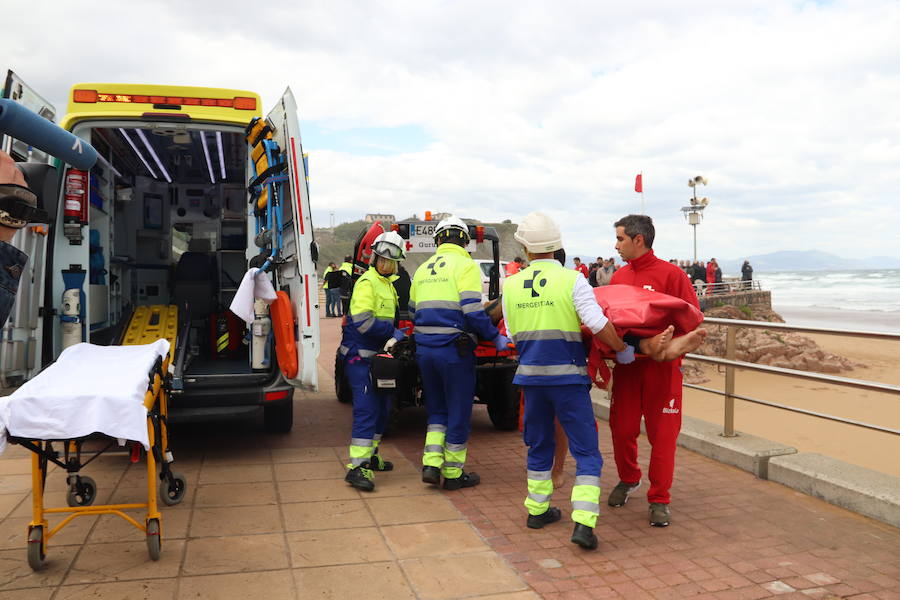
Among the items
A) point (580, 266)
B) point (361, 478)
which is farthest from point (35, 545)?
point (580, 266)

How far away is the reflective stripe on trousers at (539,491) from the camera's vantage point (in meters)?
4.20

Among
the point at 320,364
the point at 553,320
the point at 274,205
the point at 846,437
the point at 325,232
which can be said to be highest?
the point at 325,232

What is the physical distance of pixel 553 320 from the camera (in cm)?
405

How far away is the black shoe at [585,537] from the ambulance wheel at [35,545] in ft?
8.94

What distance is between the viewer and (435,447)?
5.07m

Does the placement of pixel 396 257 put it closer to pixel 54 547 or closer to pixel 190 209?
pixel 54 547

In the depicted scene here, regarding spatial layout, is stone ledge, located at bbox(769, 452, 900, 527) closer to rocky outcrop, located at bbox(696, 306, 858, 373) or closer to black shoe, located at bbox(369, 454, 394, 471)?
black shoe, located at bbox(369, 454, 394, 471)

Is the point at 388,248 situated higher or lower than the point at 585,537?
higher

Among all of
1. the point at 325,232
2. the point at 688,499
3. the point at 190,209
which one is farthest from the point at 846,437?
the point at 325,232

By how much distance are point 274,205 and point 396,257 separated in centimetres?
150

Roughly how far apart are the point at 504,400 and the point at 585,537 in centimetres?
287

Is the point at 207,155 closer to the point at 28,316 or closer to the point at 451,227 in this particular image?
the point at 28,316

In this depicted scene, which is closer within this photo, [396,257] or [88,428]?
[88,428]

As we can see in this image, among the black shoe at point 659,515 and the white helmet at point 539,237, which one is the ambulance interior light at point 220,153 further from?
the black shoe at point 659,515
